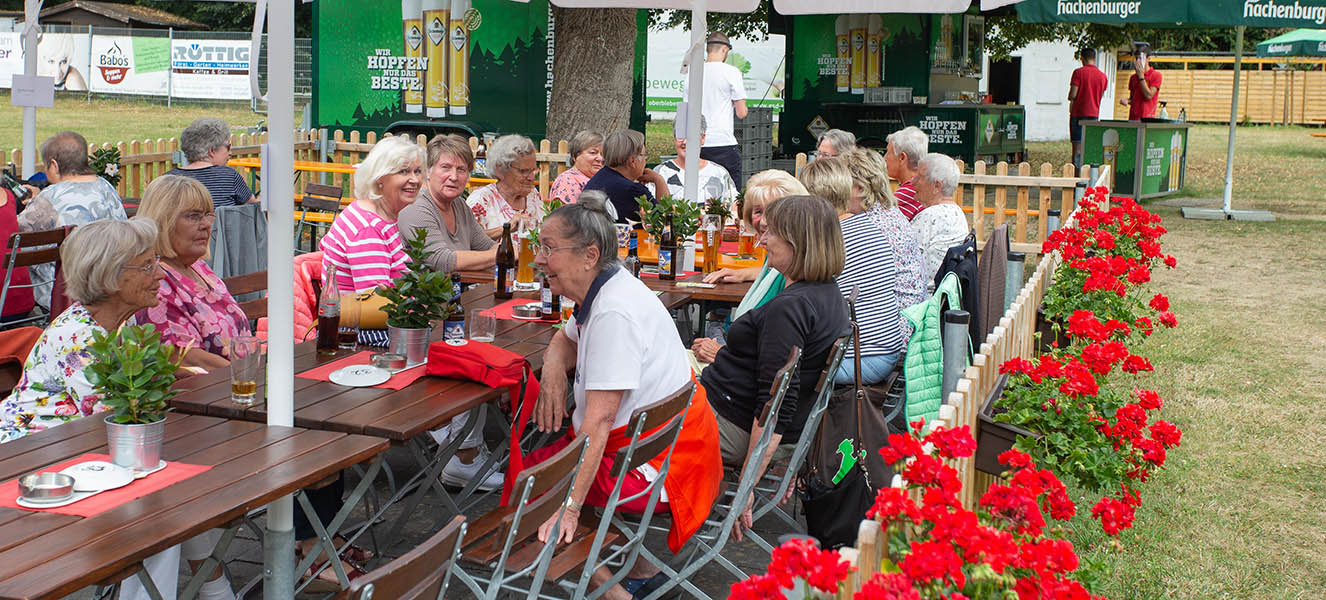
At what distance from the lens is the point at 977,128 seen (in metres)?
16.0

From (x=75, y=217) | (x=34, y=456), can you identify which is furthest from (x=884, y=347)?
(x=75, y=217)

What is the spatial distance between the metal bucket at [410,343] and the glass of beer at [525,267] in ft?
4.65

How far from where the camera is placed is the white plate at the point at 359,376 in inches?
141

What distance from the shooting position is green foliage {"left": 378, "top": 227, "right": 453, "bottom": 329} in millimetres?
3756

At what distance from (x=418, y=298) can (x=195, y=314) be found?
0.91 m

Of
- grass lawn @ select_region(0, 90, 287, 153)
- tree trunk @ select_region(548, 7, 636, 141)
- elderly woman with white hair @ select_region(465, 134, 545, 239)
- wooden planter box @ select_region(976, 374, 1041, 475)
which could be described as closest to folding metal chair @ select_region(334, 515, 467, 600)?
wooden planter box @ select_region(976, 374, 1041, 475)

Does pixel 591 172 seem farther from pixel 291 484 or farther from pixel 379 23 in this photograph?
pixel 379 23

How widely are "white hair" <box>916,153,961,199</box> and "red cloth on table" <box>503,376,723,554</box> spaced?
3.30 m

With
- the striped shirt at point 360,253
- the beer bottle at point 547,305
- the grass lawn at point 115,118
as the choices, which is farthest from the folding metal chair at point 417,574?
the grass lawn at point 115,118

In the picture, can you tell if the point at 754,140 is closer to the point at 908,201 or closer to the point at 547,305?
the point at 908,201

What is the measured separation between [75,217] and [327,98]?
286 inches

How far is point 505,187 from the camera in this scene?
6875mm

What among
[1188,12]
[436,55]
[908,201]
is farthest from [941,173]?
[436,55]

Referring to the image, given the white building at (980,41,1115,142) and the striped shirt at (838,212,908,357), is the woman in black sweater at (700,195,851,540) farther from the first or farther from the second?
the white building at (980,41,1115,142)
